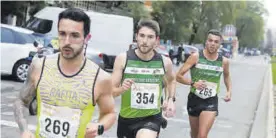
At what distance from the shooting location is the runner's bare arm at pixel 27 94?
3301 millimetres

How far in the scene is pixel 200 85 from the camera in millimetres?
6461

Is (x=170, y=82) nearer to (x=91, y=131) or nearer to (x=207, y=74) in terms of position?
(x=207, y=74)

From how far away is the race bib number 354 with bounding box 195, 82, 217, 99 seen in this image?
6.57 m

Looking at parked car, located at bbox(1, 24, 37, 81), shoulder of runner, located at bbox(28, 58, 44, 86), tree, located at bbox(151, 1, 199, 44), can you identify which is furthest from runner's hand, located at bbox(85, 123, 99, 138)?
tree, located at bbox(151, 1, 199, 44)

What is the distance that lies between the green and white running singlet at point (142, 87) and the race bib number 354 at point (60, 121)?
184cm

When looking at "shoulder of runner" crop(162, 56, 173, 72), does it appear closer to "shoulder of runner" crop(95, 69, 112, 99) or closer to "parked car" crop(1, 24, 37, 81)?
"shoulder of runner" crop(95, 69, 112, 99)

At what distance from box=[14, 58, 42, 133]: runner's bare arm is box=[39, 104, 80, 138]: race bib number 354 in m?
0.15

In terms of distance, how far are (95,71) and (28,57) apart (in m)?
11.4

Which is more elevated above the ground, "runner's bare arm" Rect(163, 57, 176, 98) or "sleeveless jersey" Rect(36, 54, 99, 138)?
"sleeveless jersey" Rect(36, 54, 99, 138)

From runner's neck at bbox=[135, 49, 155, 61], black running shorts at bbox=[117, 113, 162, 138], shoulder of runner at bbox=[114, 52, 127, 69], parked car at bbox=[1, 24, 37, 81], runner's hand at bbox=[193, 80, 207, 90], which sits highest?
runner's neck at bbox=[135, 49, 155, 61]

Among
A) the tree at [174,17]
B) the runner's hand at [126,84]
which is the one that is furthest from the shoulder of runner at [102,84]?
the tree at [174,17]

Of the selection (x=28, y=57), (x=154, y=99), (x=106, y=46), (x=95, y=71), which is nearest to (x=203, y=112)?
(x=154, y=99)

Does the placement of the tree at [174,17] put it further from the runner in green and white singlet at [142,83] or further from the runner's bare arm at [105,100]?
the runner's bare arm at [105,100]

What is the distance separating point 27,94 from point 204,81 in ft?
11.9
